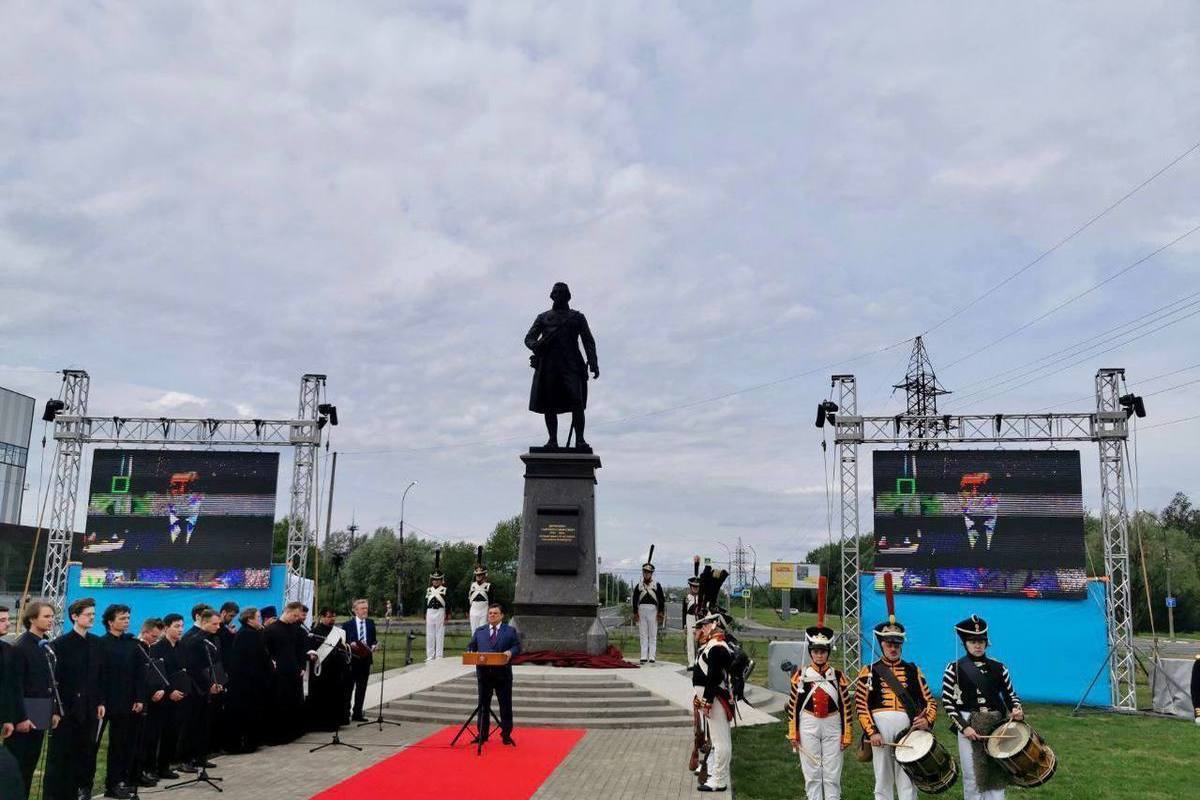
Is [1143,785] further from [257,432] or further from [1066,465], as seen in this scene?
[257,432]

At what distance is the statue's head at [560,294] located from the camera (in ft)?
61.7

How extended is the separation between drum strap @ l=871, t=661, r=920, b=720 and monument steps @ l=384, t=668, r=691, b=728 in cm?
637

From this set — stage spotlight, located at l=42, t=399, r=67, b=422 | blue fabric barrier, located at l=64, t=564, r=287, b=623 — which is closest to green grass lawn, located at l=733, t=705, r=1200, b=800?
blue fabric barrier, located at l=64, t=564, r=287, b=623

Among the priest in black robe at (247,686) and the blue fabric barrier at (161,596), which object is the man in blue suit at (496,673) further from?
the blue fabric barrier at (161,596)

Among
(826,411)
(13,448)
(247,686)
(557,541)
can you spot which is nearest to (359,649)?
(247,686)

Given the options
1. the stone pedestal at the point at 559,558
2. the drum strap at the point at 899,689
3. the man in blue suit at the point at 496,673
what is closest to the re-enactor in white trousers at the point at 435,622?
the stone pedestal at the point at 559,558

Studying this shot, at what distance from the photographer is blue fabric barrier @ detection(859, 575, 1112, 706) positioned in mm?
18812

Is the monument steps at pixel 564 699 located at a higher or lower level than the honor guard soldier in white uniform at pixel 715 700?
lower

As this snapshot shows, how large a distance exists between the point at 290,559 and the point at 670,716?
1428cm

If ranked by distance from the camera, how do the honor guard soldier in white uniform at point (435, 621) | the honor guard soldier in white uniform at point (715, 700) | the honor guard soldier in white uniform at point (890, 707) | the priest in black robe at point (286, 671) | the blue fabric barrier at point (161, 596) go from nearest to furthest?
the honor guard soldier in white uniform at point (890, 707), the honor guard soldier in white uniform at point (715, 700), the priest in black robe at point (286, 671), the honor guard soldier in white uniform at point (435, 621), the blue fabric barrier at point (161, 596)

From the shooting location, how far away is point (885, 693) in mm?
7414

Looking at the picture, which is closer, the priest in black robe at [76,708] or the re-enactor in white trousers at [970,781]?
the re-enactor in white trousers at [970,781]

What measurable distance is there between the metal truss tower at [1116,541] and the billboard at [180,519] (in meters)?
19.9

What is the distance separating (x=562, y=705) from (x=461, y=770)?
382cm
